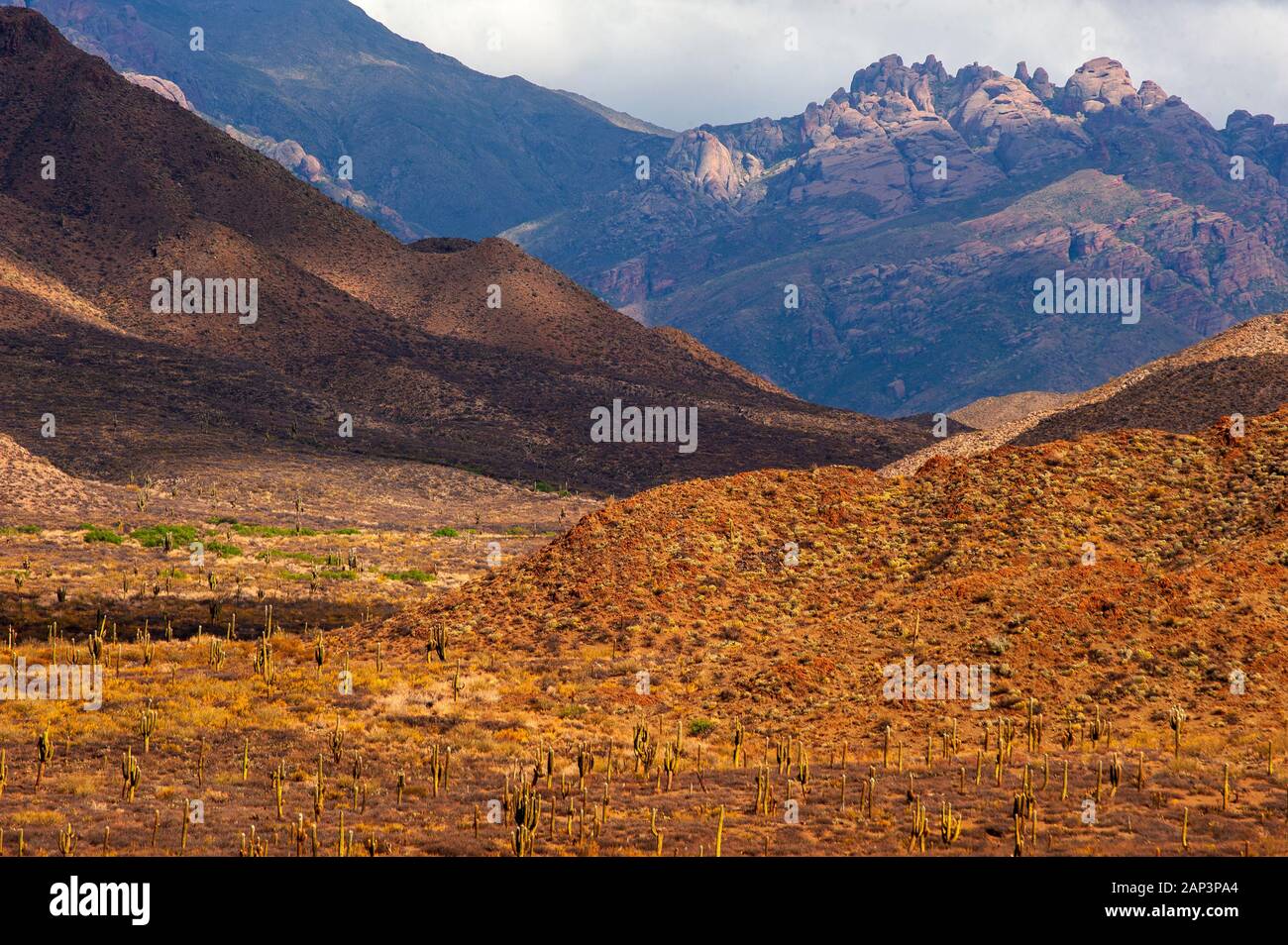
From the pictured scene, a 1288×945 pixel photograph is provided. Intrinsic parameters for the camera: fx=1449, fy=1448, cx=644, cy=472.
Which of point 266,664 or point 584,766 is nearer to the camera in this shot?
point 584,766

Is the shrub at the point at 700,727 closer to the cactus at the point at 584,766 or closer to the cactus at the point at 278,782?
the cactus at the point at 584,766

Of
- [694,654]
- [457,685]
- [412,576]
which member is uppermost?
[412,576]

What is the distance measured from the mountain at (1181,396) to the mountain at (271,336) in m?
39.5

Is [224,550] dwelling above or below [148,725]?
above

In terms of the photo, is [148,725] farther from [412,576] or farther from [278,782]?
[412,576]

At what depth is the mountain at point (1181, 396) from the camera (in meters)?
72.1

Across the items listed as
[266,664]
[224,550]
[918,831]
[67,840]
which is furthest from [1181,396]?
[67,840]

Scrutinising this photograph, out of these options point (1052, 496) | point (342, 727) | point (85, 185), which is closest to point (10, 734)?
point (342, 727)

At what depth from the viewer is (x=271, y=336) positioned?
143 meters

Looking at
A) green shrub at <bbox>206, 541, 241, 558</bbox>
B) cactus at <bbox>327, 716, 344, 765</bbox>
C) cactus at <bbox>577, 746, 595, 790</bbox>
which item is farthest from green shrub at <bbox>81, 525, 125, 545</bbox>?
cactus at <bbox>577, 746, 595, 790</bbox>

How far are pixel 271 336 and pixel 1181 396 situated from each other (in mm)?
94124

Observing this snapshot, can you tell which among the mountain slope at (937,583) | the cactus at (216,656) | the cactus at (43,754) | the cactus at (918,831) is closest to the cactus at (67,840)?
the cactus at (43,754)

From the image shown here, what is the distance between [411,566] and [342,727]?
3469 cm
